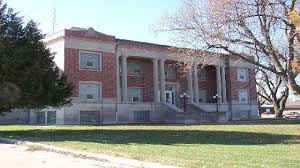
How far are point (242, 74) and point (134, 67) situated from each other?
17.3 meters

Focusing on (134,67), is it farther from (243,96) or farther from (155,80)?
(243,96)

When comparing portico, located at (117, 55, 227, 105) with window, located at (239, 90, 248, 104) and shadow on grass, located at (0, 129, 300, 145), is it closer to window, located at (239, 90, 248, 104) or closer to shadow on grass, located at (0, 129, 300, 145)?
window, located at (239, 90, 248, 104)

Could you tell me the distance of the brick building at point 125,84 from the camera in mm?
39344

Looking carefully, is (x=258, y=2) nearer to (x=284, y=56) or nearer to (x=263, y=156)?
(x=284, y=56)

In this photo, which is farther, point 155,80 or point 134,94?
point 134,94

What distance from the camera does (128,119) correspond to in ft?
139

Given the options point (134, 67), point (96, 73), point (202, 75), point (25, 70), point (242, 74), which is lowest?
point (25, 70)

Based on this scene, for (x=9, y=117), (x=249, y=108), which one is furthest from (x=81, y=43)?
(x=249, y=108)

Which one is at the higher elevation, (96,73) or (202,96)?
(96,73)

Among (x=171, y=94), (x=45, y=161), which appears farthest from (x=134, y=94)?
(x=45, y=161)

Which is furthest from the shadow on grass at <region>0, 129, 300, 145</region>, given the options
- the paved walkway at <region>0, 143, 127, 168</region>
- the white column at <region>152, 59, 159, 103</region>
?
the white column at <region>152, 59, 159, 103</region>

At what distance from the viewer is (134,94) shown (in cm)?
4619

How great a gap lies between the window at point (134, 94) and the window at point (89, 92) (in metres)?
5.34

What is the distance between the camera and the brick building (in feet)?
129
